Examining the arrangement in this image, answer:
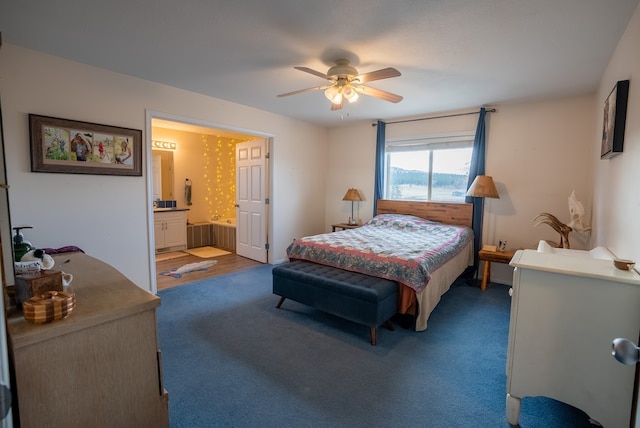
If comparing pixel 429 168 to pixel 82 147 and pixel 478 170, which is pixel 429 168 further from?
pixel 82 147

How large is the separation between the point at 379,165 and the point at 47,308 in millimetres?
4735

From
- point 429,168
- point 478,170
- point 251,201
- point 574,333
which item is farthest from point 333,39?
point 251,201

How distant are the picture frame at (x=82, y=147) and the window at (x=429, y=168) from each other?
3.79 m

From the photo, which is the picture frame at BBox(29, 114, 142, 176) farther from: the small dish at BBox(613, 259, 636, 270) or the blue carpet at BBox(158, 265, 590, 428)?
the small dish at BBox(613, 259, 636, 270)

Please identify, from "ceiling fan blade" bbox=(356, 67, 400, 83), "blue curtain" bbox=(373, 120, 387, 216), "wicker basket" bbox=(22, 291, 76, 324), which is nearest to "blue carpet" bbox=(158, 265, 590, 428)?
"wicker basket" bbox=(22, 291, 76, 324)

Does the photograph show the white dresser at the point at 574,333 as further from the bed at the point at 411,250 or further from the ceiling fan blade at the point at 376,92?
the ceiling fan blade at the point at 376,92

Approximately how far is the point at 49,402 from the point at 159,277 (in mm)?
3514

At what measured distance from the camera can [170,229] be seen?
18.6ft

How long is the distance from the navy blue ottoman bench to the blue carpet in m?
0.22

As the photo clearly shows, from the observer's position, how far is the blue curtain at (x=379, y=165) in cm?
509

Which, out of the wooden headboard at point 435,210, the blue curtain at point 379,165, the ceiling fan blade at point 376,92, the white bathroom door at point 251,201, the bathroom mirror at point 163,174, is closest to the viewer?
the ceiling fan blade at point 376,92

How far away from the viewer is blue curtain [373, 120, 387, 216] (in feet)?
16.7

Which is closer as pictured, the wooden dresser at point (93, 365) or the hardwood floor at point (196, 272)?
the wooden dresser at point (93, 365)

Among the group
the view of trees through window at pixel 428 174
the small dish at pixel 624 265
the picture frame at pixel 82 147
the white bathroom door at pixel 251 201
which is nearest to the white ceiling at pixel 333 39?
the picture frame at pixel 82 147
